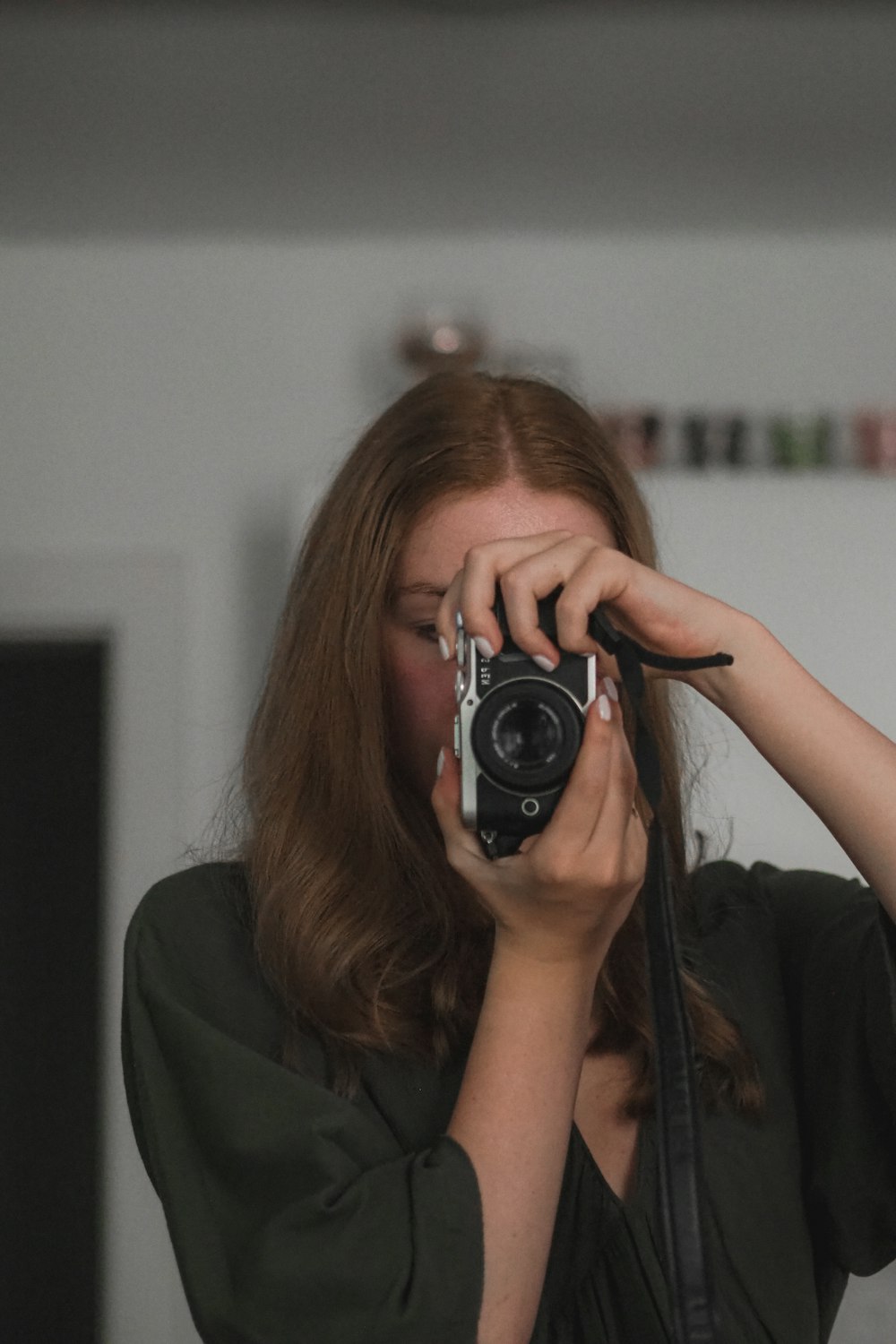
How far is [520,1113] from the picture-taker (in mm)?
676

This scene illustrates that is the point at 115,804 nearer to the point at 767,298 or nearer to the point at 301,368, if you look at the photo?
the point at 301,368

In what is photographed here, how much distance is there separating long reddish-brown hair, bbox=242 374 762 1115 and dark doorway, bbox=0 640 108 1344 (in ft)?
4.74

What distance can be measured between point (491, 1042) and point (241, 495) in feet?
5.23

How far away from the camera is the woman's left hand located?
73cm

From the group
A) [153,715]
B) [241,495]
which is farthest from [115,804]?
[241,495]

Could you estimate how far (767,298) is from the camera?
2.22 metres

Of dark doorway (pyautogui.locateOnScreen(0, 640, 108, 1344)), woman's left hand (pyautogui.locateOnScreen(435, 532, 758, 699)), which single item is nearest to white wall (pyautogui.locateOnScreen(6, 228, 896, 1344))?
dark doorway (pyautogui.locateOnScreen(0, 640, 108, 1344))

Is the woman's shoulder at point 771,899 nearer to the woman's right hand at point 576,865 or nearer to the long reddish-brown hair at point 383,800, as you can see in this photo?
the long reddish-brown hair at point 383,800

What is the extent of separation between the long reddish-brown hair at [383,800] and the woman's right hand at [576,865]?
0.13 metres

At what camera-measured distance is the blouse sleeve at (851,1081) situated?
2.68ft

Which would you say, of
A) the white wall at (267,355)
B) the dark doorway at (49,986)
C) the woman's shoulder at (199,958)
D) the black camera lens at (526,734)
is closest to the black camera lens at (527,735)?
the black camera lens at (526,734)

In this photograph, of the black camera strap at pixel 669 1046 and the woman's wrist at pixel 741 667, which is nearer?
the black camera strap at pixel 669 1046

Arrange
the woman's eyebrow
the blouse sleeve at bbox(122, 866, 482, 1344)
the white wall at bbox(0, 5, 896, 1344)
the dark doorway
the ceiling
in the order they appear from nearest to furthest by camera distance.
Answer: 1. the blouse sleeve at bbox(122, 866, 482, 1344)
2. the woman's eyebrow
3. the ceiling
4. the white wall at bbox(0, 5, 896, 1344)
5. the dark doorway

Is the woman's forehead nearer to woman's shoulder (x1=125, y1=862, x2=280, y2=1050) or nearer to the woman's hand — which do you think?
the woman's hand
